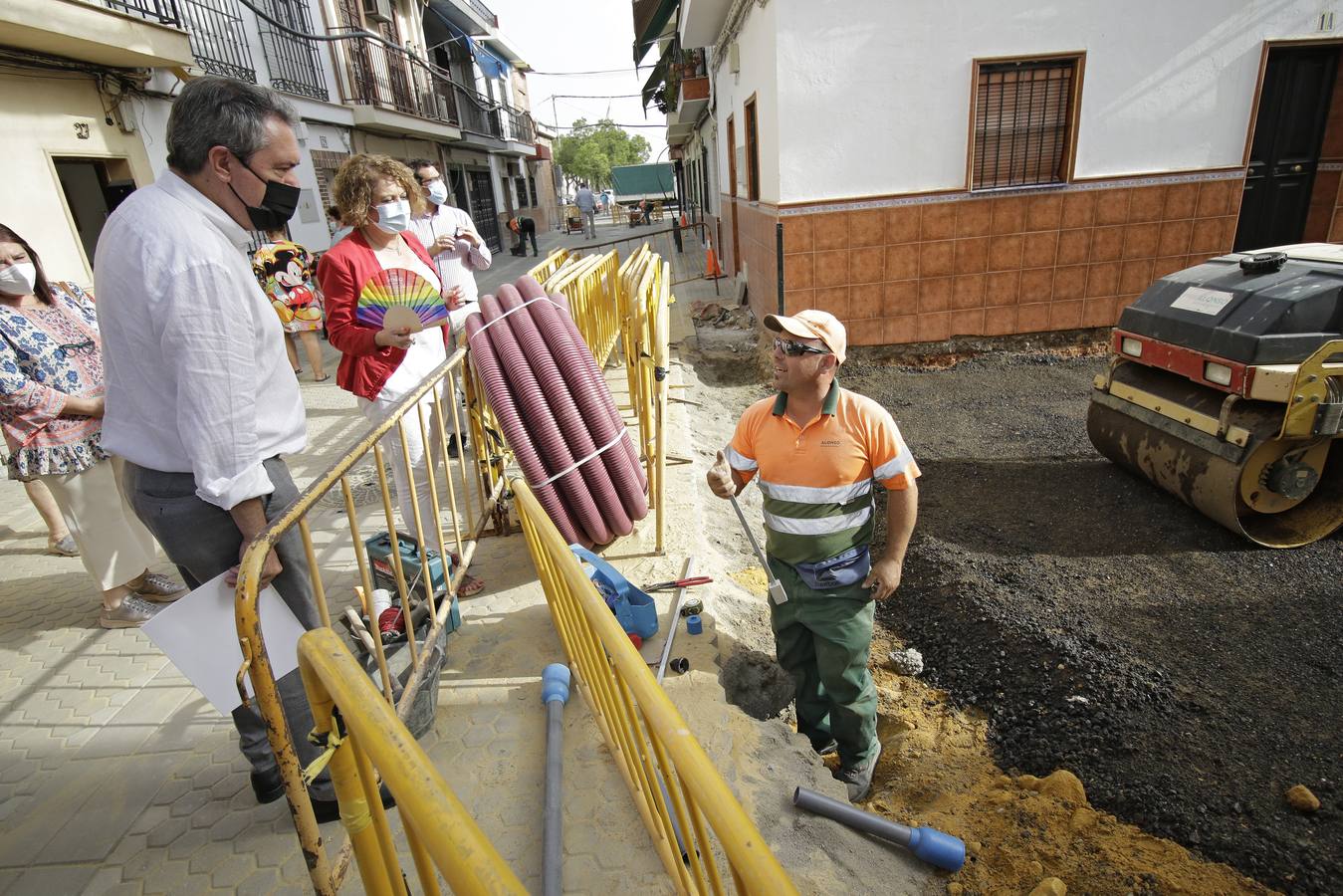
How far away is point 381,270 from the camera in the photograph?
313cm

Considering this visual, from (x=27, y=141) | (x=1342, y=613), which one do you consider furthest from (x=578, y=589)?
(x=27, y=141)

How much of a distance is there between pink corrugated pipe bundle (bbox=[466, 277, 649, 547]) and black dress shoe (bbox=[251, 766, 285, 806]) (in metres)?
1.63

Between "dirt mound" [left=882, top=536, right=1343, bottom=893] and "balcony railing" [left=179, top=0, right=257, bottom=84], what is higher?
"balcony railing" [left=179, top=0, right=257, bottom=84]

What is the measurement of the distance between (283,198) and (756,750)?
7.85 ft

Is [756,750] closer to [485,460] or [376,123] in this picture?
[485,460]

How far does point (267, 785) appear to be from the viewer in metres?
2.22

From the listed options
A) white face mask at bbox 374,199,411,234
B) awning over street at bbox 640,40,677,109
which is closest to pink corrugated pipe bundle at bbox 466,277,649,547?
white face mask at bbox 374,199,411,234

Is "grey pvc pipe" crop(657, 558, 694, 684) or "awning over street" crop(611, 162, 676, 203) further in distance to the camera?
"awning over street" crop(611, 162, 676, 203)

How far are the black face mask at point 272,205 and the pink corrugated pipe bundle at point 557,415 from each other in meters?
1.49

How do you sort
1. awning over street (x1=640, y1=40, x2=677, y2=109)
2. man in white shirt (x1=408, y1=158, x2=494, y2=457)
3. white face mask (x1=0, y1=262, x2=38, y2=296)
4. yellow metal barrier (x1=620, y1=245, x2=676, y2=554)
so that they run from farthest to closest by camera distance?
awning over street (x1=640, y1=40, x2=677, y2=109), man in white shirt (x1=408, y1=158, x2=494, y2=457), yellow metal barrier (x1=620, y1=245, x2=676, y2=554), white face mask (x1=0, y1=262, x2=38, y2=296)

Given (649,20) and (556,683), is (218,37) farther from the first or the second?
(556,683)

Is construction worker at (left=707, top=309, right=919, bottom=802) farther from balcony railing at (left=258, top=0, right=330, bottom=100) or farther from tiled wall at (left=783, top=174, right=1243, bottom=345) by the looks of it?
balcony railing at (left=258, top=0, right=330, bottom=100)

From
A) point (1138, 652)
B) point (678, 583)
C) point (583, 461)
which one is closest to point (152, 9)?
point (583, 461)

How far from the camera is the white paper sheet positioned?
168 centimetres
